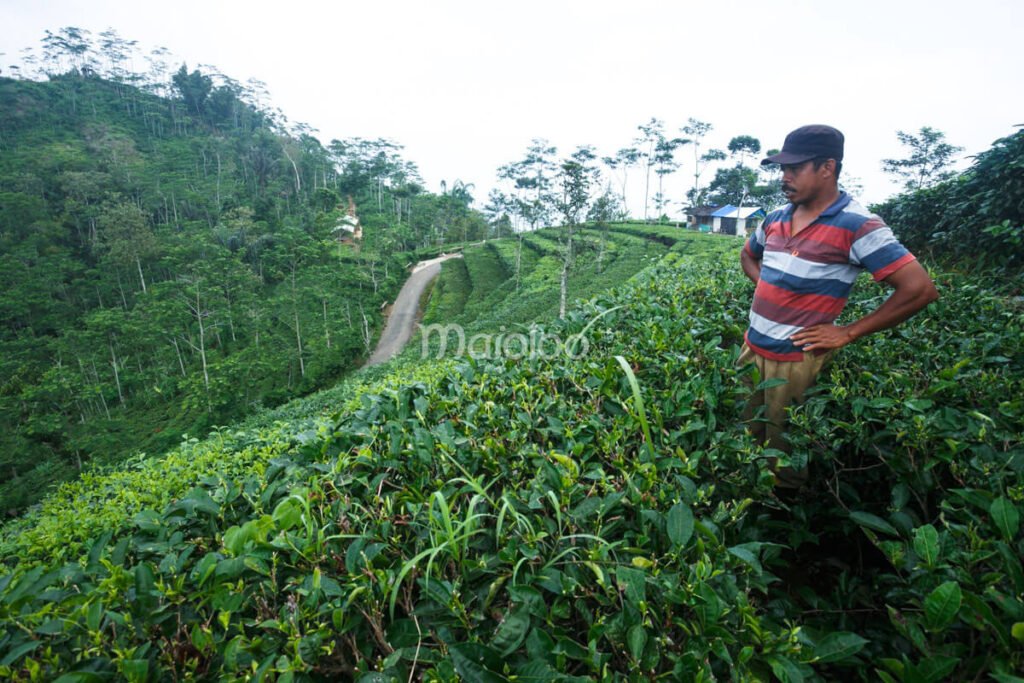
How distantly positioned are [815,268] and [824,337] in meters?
0.29

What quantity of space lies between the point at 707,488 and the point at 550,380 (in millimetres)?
790

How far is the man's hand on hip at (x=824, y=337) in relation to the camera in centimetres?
178

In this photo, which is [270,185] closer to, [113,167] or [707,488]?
[113,167]

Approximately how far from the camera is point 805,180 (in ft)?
6.25

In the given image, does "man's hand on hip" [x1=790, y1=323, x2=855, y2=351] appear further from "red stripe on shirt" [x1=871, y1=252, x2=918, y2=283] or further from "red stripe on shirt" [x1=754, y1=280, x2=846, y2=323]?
"red stripe on shirt" [x1=871, y1=252, x2=918, y2=283]

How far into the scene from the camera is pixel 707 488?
118 cm

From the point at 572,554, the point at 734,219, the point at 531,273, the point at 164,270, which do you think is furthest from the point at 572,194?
the point at 164,270

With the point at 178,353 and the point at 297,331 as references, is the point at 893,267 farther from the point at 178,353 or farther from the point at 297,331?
the point at 178,353

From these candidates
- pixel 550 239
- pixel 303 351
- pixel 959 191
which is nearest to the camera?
pixel 959 191

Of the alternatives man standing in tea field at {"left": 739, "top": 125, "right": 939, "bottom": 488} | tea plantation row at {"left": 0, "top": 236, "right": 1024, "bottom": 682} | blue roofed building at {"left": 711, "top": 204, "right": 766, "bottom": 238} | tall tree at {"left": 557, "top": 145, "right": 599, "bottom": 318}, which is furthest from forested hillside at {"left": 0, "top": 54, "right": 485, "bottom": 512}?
man standing in tea field at {"left": 739, "top": 125, "right": 939, "bottom": 488}

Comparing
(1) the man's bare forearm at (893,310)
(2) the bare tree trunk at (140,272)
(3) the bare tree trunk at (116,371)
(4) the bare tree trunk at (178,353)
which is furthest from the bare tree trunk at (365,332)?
(1) the man's bare forearm at (893,310)

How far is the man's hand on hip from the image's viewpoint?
5.82 ft

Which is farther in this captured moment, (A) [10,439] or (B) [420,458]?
(A) [10,439]

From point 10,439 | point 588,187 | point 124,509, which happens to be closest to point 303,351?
point 10,439
